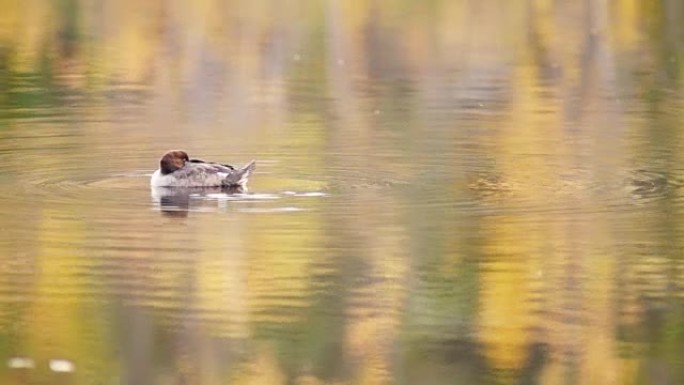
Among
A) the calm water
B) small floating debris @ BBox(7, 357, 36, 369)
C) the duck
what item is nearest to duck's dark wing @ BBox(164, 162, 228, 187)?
the duck

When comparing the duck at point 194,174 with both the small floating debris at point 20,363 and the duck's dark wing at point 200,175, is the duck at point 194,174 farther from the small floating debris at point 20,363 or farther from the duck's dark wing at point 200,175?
the small floating debris at point 20,363

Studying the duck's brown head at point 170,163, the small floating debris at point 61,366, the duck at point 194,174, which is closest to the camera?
the small floating debris at point 61,366

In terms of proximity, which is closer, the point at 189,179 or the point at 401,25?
the point at 189,179

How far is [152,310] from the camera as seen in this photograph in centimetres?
1059

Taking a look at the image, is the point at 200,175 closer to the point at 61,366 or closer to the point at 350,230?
the point at 350,230

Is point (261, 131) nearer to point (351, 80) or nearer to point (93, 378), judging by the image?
point (351, 80)

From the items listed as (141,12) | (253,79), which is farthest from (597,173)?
(141,12)

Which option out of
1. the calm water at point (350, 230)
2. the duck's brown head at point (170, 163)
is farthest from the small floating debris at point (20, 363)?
the duck's brown head at point (170, 163)

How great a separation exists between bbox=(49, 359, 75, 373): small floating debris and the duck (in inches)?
197

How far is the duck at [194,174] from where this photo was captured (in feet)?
48.1

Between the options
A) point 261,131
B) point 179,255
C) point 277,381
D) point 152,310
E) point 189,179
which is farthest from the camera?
point 261,131

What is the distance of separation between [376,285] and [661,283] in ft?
4.87

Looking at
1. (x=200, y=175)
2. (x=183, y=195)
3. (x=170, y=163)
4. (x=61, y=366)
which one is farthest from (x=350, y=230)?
(x=61, y=366)

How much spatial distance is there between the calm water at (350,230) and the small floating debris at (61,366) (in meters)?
0.02
